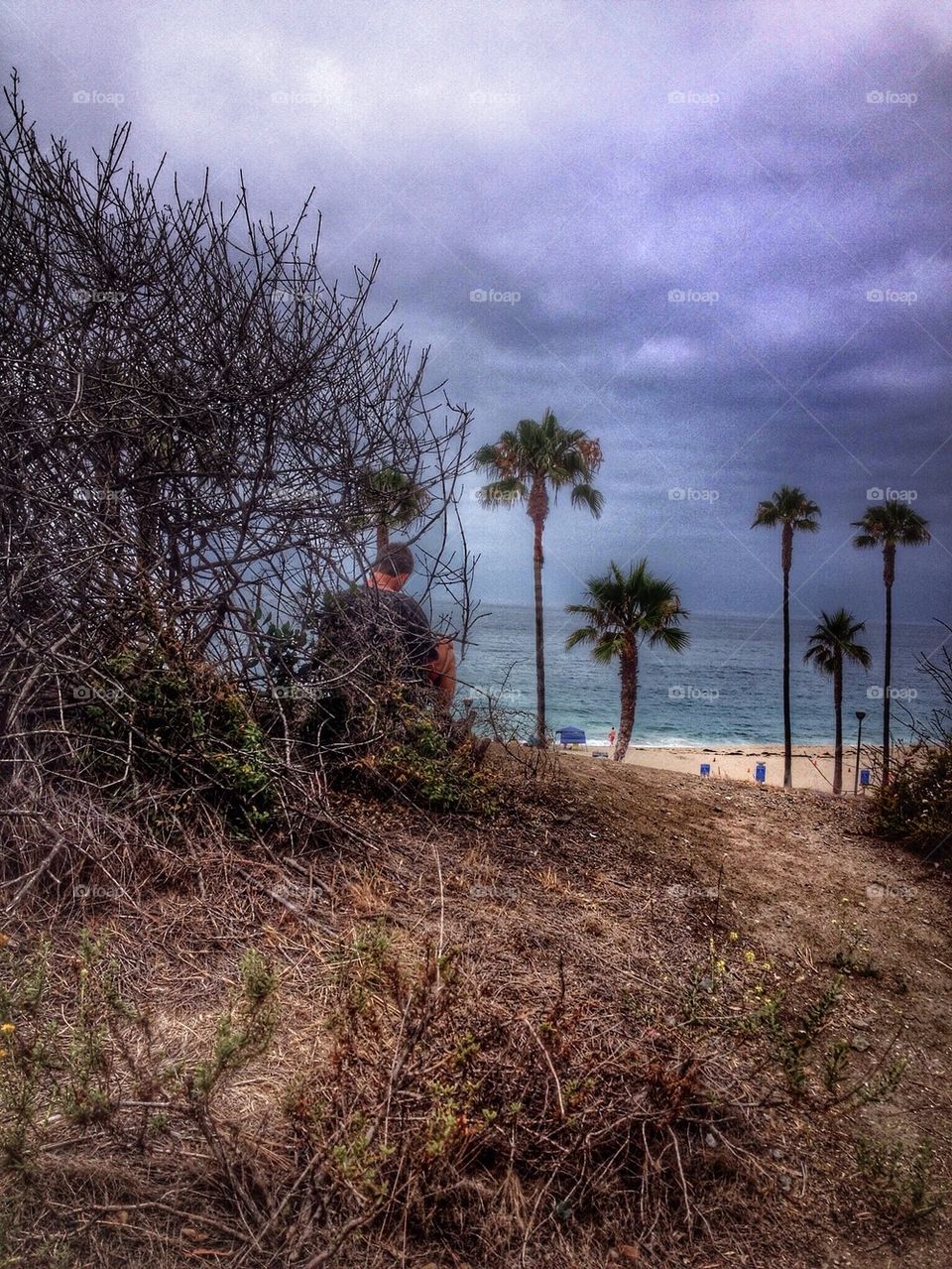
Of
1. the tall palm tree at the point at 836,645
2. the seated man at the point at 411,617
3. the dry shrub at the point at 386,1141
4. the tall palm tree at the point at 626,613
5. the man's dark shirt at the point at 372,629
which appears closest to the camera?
the dry shrub at the point at 386,1141

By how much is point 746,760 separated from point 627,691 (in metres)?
23.4

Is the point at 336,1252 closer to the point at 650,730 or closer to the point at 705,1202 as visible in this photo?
the point at 705,1202

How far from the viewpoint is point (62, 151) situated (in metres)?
4.96

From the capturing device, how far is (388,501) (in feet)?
19.0

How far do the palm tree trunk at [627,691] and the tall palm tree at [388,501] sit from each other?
20.5m

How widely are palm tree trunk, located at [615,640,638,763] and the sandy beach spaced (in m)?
14.0

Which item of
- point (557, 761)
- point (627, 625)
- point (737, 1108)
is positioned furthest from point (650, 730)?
point (737, 1108)

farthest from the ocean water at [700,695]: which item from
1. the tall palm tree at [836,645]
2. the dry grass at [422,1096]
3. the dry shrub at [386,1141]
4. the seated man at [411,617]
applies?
the dry shrub at [386,1141]

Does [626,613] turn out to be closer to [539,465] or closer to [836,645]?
[539,465]

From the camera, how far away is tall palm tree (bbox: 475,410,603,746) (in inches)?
1054

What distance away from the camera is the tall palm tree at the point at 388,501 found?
5.65 metres

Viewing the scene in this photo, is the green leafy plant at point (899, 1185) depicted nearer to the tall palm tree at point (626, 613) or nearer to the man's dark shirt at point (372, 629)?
the man's dark shirt at point (372, 629)

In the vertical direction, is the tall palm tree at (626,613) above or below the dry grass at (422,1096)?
above

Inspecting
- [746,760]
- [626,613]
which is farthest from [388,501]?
[746,760]
